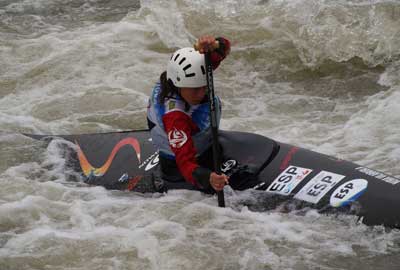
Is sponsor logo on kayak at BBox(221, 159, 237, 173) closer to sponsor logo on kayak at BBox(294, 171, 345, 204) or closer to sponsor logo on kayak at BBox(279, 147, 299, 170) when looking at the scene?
sponsor logo on kayak at BBox(279, 147, 299, 170)

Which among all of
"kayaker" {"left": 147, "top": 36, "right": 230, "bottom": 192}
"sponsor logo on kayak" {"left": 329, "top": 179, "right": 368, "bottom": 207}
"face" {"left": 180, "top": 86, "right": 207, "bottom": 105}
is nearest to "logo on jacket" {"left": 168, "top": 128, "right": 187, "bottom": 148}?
"kayaker" {"left": 147, "top": 36, "right": 230, "bottom": 192}

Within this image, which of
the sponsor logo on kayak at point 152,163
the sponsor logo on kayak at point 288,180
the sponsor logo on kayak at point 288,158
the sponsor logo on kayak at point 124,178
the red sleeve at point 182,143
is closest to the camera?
the red sleeve at point 182,143

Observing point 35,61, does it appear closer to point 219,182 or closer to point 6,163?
point 6,163

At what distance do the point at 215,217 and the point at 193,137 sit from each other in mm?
558

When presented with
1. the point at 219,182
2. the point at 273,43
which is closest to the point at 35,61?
the point at 273,43

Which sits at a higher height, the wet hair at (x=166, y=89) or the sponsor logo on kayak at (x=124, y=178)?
the wet hair at (x=166, y=89)

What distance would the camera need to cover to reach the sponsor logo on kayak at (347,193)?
475cm

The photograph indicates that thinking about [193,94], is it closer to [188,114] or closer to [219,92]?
[188,114]

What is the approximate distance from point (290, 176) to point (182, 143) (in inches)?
29.7

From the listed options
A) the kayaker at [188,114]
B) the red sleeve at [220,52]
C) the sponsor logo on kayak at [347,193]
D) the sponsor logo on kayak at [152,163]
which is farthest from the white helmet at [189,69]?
the sponsor logo on kayak at [347,193]

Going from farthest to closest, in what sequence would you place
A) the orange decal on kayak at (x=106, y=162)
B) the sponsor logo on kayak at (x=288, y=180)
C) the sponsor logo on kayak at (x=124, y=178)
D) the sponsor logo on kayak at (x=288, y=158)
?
the orange decal on kayak at (x=106, y=162) < the sponsor logo on kayak at (x=124, y=178) < the sponsor logo on kayak at (x=288, y=158) < the sponsor logo on kayak at (x=288, y=180)

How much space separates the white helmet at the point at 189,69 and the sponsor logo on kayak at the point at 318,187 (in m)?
0.93

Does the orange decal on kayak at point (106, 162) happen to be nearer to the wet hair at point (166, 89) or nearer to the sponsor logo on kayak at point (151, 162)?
the sponsor logo on kayak at point (151, 162)

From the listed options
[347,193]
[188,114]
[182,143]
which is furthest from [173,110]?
[347,193]
